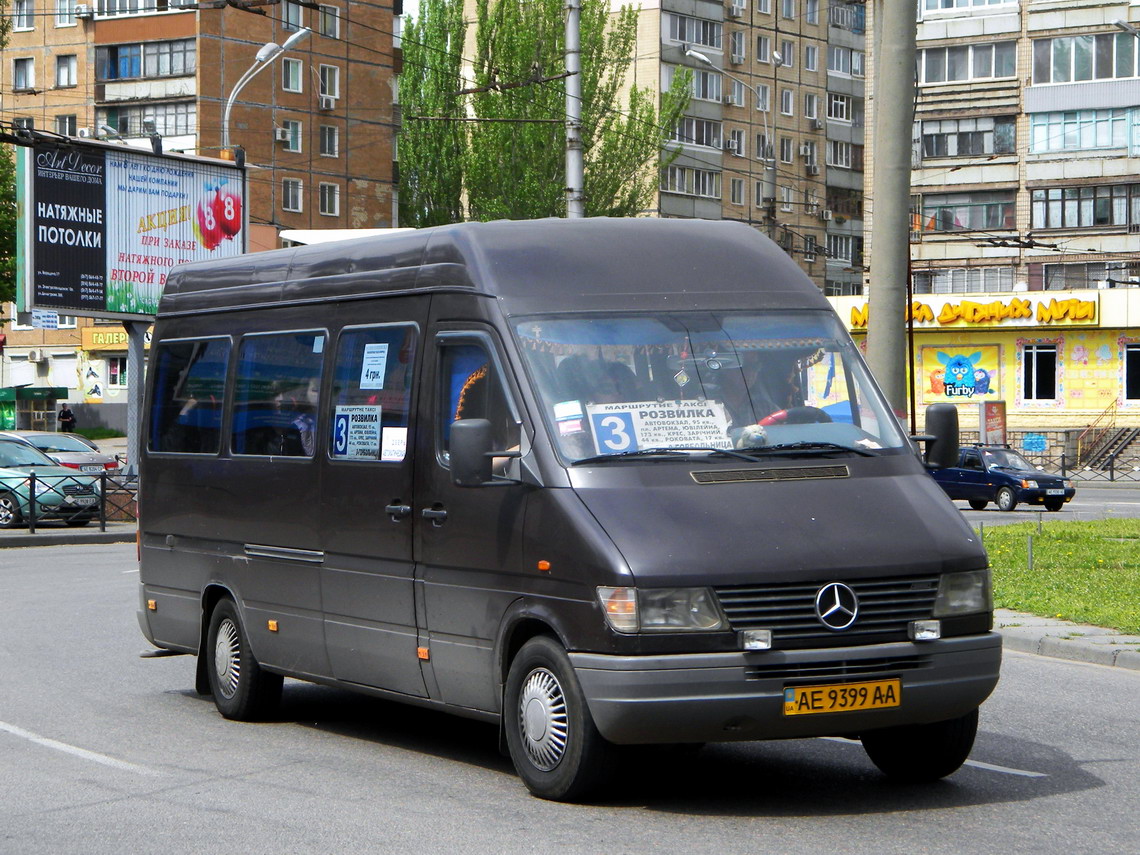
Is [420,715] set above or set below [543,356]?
below

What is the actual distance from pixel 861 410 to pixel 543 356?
4.86ft

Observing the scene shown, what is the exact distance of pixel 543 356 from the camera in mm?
8227

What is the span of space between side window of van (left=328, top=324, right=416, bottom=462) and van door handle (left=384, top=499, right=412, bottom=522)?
8.9 inches

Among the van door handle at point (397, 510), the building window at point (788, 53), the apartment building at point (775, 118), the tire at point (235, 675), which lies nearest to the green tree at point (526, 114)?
the apartment building at point (775, 118)

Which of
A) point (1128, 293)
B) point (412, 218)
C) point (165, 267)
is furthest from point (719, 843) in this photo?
point (412, 218)

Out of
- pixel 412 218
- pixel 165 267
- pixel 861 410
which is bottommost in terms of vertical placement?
pixel 861 410

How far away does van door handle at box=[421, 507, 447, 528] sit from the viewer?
28.1 ft

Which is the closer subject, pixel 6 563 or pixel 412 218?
pixel 6 563

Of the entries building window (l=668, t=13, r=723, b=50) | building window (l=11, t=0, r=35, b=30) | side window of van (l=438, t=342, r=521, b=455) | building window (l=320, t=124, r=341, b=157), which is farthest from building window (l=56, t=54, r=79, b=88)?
side window of van (l=438, t=342, r=521, b=455)

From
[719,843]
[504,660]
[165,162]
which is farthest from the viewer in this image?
[165,162]

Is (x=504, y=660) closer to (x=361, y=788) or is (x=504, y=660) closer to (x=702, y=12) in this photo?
(x=361, y=788)

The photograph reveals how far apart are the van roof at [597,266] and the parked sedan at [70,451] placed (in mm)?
23622

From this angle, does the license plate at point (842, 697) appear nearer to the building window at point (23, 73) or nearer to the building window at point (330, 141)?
the building window at point (330, 141)

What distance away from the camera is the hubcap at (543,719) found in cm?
767
